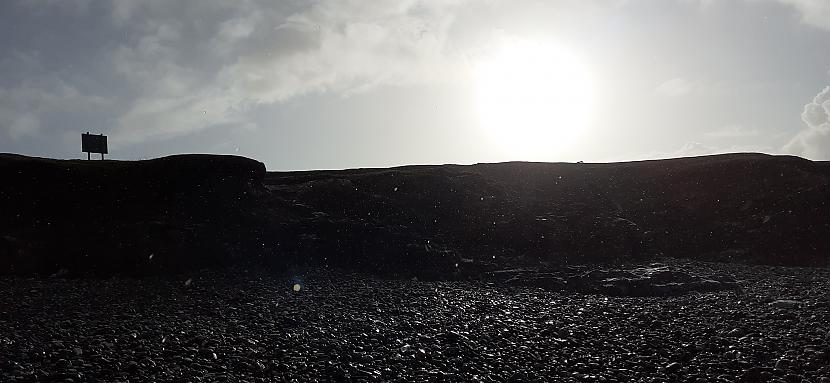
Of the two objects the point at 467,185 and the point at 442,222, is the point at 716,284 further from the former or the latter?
the point at 467,185

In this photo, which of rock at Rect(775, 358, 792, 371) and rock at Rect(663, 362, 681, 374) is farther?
rock at Rect(663, 362, 681, 374)

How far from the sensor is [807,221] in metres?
41.7

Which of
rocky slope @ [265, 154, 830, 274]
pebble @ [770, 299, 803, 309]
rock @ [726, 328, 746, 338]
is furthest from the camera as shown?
rocky slope @ [265, 154, 830, 274]

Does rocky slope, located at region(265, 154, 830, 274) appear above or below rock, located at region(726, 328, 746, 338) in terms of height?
above

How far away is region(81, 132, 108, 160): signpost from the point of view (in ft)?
213

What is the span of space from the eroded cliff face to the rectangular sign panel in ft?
68.1

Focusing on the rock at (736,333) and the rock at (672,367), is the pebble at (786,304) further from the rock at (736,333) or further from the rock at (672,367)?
the rock at (672,367)

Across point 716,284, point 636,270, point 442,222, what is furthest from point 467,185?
point 716,284

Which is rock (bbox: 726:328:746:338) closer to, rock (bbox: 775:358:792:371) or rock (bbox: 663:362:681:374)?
rock (bbox: 775:358:792:371)

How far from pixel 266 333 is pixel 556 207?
114 feet

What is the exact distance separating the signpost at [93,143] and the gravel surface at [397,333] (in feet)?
135

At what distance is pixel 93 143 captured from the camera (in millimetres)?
65438

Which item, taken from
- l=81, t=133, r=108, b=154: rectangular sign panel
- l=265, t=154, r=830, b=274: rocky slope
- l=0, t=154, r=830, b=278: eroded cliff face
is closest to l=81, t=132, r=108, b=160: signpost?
l=81, t=133, r=108, b=154: rectangular sign panel

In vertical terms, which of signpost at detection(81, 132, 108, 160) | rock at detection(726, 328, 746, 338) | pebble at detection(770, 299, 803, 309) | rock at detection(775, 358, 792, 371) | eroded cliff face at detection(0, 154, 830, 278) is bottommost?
rock at detection(775, 358, 792, 371)
